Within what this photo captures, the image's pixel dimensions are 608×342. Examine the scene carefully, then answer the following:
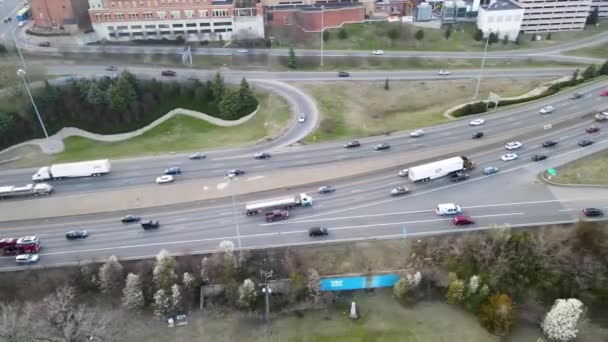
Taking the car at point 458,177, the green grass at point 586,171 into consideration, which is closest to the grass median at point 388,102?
the car at point 458,177

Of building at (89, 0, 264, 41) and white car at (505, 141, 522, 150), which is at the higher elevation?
building at (89, 0, 264, 41)

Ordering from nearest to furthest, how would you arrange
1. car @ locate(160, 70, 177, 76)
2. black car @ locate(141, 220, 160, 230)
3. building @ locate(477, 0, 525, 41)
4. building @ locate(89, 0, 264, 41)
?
black car @ locate(141, 220, 160, 230) → car @ locate(160, 70, 177, 76) → building @ locate(89, 0, 264, 41) → building @ locate(477, 0, 525, 41)

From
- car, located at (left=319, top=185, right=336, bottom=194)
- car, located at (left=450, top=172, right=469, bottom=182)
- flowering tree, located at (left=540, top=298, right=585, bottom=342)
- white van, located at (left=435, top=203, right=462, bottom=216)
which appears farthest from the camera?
car, located at (left=450, top=172, right=469, bottom=182)

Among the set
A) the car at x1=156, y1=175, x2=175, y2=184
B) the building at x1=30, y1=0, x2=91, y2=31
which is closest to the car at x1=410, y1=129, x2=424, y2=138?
the car at x1=156, y1=175, x2=175, y2=184

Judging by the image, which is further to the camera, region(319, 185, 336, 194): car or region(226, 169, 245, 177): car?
region(226, 169, 245, 177): car

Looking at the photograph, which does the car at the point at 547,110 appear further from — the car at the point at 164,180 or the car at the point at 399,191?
the car at the point at 164,180

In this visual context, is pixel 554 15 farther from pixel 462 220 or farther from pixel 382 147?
pixel 462 220

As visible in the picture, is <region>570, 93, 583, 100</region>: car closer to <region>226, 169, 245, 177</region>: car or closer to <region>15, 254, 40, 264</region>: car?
<region>226, 169, 245, 177</region>: car
